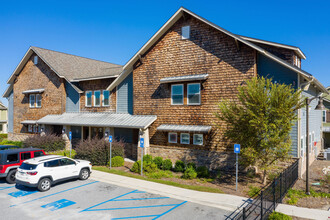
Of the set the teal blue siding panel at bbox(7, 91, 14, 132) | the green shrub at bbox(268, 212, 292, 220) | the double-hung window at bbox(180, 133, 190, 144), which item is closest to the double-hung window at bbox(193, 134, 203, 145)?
the double-hung window at bbox(180, 133, 190, 144)

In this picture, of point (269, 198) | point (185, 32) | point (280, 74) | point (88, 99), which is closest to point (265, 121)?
point (269, 198)

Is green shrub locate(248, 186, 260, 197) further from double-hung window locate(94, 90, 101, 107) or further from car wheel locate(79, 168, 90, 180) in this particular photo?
double-hung window locate(94, 90, 101, 107)

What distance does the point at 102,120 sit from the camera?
24109mm

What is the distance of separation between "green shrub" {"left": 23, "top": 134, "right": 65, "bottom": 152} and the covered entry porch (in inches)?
45.7

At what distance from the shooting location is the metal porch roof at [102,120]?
68.7ft

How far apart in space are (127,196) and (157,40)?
43.2 feet

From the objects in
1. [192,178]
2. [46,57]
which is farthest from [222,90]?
[46,57]

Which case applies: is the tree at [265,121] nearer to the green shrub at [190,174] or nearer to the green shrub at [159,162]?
the green shrub at [190,174]

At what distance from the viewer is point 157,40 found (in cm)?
2108

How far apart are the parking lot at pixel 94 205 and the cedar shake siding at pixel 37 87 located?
53.4ft

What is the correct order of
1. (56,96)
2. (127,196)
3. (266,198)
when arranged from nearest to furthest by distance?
(266,198)
(127,196)
(56,96)

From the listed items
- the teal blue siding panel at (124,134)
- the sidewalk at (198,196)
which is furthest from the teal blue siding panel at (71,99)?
the sidewalk at (198,196)

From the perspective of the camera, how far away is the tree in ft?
43.7

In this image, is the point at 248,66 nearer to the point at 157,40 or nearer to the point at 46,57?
the point at 157,40
